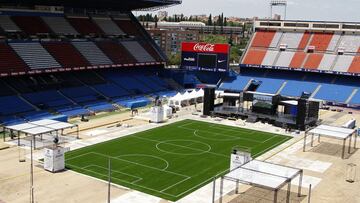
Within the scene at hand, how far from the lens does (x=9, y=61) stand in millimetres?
64562

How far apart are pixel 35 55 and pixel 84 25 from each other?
17616 millimetres

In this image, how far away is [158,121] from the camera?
61.4m

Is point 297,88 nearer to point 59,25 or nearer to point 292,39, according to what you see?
point 292,39

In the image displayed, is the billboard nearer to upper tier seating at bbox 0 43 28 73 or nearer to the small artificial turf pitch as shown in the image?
the small artificial turf pitch

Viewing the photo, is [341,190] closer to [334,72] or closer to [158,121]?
[158,121]

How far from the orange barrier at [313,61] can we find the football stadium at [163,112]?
21cm

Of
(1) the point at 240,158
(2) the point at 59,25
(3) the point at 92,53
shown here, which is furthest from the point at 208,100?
(2) the point at 59,25

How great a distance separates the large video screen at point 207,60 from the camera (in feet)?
297

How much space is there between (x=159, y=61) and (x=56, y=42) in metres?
23.8

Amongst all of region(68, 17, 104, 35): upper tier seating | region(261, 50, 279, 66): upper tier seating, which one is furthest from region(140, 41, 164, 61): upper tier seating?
region(261, 50, 279, 66): upper tier seating

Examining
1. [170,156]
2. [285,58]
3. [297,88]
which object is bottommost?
[170,156]

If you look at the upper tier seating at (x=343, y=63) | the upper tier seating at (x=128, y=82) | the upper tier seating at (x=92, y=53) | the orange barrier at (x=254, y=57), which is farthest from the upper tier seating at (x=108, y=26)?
the upper tier seating at (x=343, y=63)

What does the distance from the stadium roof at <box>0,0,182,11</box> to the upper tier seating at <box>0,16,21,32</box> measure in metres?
2.91

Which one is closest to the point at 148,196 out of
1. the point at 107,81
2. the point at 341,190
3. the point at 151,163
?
the point at 151,163
